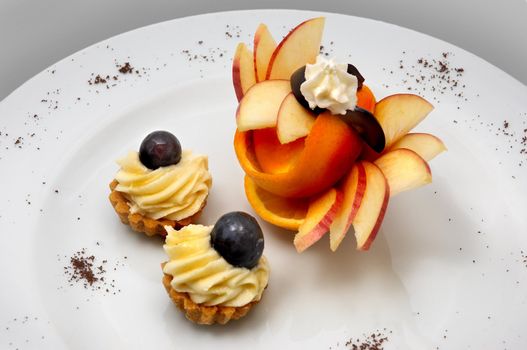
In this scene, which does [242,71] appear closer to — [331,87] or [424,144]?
[331,87]

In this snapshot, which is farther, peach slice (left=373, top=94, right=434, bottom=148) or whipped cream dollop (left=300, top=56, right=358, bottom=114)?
peach slice (left=373, top=94, right=434, bottom=148)

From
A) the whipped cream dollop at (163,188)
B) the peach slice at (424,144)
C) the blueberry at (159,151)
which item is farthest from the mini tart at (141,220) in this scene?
the peach slice at (424,144)

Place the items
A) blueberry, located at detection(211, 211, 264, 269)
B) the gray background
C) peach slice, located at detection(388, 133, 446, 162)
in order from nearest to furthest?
1. blueberry, located at detection(211, 211, 264, 269)
2. peach slice, located at detection(388, 133, 446, 162)
3. the gray background

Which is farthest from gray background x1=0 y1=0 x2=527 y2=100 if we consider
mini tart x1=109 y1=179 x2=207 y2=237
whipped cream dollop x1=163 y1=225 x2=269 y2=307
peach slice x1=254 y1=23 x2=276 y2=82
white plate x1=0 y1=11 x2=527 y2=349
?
whipped cream dollop x1=163 y1=225 x2=269 y2=307

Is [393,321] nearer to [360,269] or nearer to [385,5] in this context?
[360,269]

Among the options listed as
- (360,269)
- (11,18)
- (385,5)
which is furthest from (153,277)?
(385,5)

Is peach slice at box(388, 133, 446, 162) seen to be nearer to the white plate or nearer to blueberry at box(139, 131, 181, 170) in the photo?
the white plate
